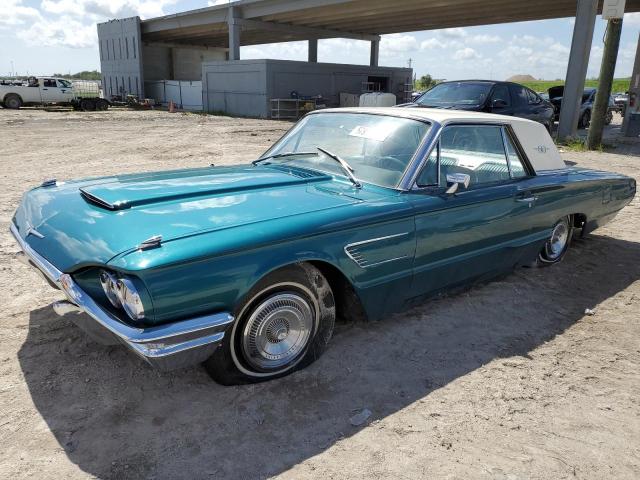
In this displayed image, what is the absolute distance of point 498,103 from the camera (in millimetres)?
10023

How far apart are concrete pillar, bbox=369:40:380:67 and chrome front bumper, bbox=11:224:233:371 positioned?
3344 centimetres

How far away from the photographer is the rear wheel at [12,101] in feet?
87.2

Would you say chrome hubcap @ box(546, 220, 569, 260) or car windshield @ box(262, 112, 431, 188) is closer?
car windshield @ box(262, 112, 431, 188)

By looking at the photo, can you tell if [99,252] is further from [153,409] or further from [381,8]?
[381,8]

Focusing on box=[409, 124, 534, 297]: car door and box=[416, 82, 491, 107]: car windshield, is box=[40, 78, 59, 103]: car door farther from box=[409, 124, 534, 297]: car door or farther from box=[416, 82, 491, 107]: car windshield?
box=[409, 124, 534, 297]: car door

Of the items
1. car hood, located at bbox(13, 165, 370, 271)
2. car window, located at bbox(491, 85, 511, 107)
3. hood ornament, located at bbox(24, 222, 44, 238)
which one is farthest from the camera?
car window, located at bbox(491, 85, 511, 107)

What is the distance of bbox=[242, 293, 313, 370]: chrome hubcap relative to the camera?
2.70m

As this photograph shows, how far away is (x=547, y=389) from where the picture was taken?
115 inches

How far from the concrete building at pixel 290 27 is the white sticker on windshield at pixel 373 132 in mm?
13711

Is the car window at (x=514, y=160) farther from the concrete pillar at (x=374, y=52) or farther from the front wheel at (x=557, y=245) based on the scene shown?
the concrete pillar at (x=374, y=52)

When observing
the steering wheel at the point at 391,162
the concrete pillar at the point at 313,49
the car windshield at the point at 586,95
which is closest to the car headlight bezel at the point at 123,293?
the steering wheel at the point at 391,162

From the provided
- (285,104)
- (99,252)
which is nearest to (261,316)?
(99,252)

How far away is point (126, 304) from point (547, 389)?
2.35 metres

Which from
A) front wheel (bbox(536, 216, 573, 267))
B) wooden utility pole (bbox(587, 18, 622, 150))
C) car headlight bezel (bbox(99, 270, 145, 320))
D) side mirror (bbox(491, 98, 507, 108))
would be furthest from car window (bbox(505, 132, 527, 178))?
Result: wooden utility pole (bbox(587, 18, 622, 150))
